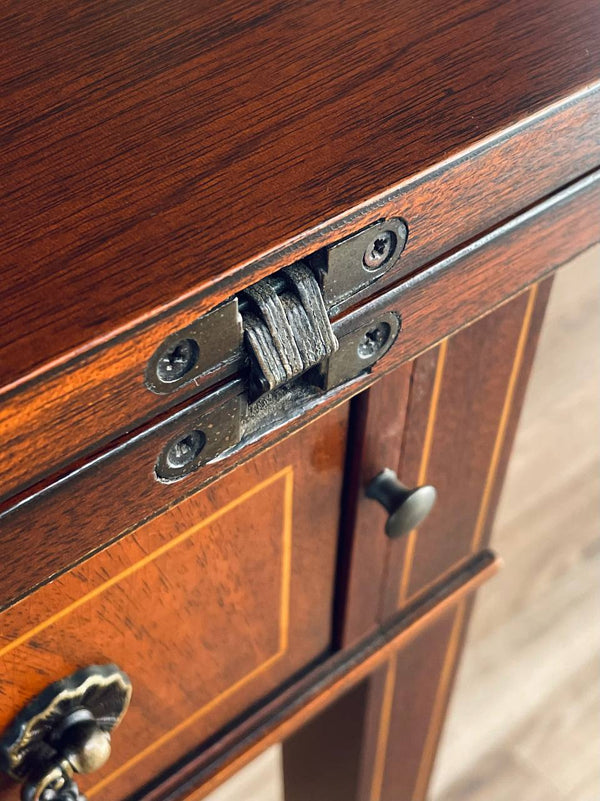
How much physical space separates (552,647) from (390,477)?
698mm

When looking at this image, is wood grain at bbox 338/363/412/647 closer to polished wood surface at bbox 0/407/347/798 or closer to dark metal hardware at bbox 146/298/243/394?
polished wood surface at bbox 0/407/347/798

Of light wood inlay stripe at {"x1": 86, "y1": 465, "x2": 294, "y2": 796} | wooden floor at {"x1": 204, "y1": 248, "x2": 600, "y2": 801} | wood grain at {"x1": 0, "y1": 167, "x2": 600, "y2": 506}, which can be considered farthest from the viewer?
wooden floor at {"x1": 204, "y1": 248, "x2": 600, "y2": 801}

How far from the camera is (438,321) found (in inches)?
13.6

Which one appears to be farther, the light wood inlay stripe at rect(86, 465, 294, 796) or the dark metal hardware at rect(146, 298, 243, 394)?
the light wood inlay stripe at rect(86, 465, 294, 796)

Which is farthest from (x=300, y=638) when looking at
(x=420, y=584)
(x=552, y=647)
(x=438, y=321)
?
(x=552, y=647)

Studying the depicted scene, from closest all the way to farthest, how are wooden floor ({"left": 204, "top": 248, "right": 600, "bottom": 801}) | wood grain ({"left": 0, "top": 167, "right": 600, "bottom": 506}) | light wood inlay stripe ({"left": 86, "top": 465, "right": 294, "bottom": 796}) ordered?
wood grain ({"left": 0, "top": 167, "right": 600, "bottom": 506})
light wood inlay stripe ({"left": 86, "top": 465, "right": 294, "bottom": 796})
wooden floor ({"left": 204, "top": 248, "right": 600, "bottom": 801})

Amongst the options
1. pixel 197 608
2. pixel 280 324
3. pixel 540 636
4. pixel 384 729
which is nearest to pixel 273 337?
pixel 280 324

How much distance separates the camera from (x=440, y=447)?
1.44 feet

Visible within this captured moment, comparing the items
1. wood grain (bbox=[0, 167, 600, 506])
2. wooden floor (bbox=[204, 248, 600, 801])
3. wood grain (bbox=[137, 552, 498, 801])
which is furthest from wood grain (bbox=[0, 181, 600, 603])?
wooden floor (bbox=[204, 248, 600, 801])

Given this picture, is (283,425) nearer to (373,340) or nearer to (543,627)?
(373,340)

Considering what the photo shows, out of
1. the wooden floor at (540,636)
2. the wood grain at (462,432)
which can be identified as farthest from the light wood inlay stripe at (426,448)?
the wooden floor at (540,636)

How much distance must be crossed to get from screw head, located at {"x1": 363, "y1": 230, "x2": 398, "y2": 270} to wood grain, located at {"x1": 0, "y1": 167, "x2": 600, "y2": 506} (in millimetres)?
19

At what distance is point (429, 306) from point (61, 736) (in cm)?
21

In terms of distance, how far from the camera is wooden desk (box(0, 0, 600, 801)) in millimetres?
258
